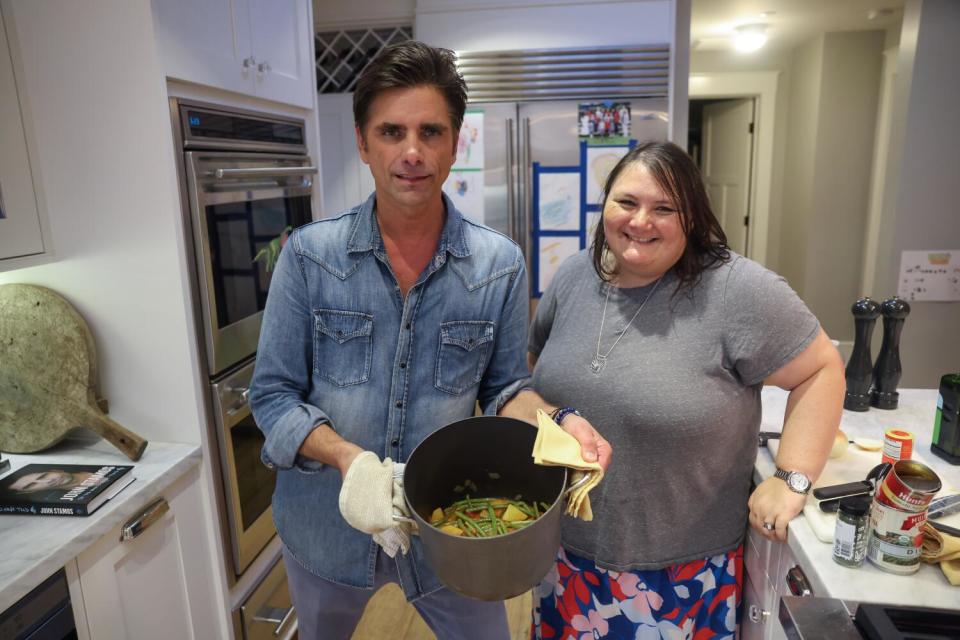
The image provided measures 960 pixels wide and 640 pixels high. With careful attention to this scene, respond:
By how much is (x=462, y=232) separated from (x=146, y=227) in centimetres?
80

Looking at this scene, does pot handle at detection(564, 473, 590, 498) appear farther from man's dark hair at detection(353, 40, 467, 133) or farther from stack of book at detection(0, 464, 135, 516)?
stack of book at detection(0, 464, 135, 516)

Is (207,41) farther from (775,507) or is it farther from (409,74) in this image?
(775,507)

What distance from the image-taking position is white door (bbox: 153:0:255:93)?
4.59 ft

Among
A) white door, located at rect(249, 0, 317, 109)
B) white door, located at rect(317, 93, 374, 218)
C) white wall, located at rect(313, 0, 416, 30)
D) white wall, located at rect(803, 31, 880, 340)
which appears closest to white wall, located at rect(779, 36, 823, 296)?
white wall, located at rect(803, 31, 880, 340)

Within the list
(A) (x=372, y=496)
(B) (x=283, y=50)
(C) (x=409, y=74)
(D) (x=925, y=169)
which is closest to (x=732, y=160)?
(D) (x=925, y=169)

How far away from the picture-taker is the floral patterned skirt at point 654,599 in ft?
4.20

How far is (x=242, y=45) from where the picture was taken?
1.72 m

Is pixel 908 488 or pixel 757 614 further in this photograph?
pixel 757 614

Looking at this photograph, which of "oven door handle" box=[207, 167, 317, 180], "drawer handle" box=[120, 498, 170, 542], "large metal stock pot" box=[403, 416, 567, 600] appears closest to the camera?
"large metal stock pot" box=[403, 416, 567, 600]

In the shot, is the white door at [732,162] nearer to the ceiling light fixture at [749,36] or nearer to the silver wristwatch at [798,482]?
the ceiling light fixture at [749,36]

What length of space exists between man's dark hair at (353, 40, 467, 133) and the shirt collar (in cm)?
16

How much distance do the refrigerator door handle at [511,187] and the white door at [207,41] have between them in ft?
4.93

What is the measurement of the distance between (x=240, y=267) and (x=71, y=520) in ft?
2.46

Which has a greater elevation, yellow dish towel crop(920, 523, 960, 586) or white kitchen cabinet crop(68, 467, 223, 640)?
yellow dish towel crop(920, 523, 960, 586)
